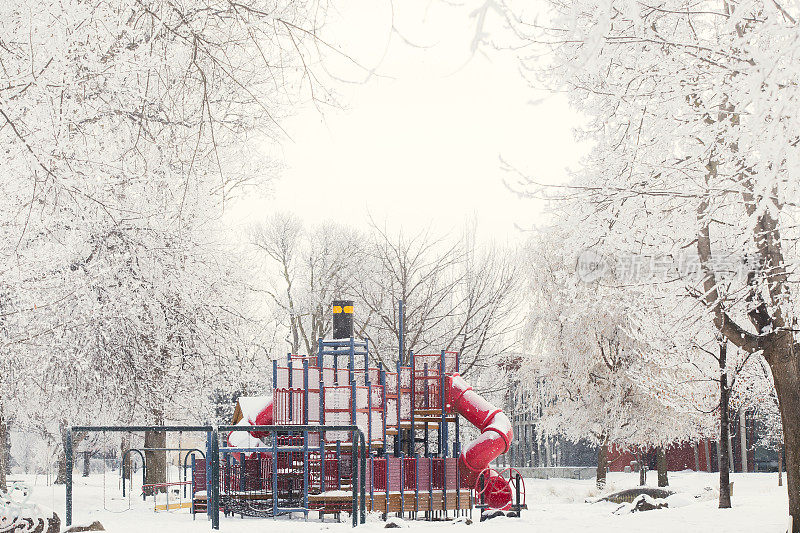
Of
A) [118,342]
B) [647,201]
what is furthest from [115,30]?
[118,342]

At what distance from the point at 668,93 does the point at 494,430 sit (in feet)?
29.1

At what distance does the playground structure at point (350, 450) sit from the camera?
14.0 metres

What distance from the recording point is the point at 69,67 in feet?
19.1

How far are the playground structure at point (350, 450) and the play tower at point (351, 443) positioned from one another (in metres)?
0.02

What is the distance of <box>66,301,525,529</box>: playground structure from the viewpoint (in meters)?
14.0

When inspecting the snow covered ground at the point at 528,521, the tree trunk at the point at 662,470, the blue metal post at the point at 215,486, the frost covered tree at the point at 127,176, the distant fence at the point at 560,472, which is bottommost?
the distant fence at the point at 560,472

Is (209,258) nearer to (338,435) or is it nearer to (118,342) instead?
(118,342)

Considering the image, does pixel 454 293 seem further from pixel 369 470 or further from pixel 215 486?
pixel 215 486

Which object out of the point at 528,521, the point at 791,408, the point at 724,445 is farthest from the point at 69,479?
the point at 724,445

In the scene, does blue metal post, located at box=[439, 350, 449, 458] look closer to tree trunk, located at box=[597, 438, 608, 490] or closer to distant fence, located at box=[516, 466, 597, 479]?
tree trunk, located at box=[597, 438, 608, 490]

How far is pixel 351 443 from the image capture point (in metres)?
15.3

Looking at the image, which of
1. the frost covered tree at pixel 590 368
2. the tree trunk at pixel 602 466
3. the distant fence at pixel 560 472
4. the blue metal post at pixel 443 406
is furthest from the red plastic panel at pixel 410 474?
the distant fence at pixel 560 472

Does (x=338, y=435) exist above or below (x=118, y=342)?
below

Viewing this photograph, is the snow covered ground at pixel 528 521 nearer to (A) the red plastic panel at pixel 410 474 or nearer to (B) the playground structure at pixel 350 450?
(B) the playground structure at pixel 350 450
